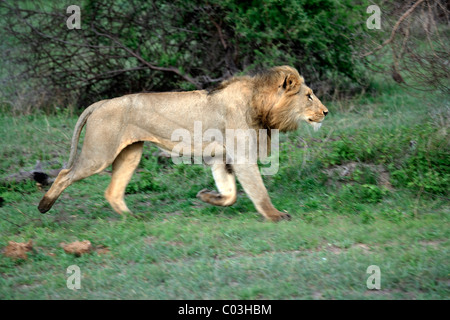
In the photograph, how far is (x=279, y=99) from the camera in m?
5.80

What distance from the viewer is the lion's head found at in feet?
19.0

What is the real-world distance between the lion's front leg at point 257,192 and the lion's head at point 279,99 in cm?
56

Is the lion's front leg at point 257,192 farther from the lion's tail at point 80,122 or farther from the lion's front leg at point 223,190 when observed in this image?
the lion's tail at point 80,122

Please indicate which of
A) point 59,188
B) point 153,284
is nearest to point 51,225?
point 59,188

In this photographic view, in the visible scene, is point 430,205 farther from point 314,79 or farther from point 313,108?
point 314,79

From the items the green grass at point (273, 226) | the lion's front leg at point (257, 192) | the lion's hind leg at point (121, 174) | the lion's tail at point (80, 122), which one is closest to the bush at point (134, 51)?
the green grass at point (273, 226)

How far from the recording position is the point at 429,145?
633cm

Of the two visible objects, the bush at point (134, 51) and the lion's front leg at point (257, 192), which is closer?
the lion's front leg at point (257, 192)

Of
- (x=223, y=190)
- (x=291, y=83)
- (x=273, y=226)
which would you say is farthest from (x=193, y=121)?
(x=273, y=226)

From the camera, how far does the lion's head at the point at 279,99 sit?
5797 mm

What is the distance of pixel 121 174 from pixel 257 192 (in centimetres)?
145

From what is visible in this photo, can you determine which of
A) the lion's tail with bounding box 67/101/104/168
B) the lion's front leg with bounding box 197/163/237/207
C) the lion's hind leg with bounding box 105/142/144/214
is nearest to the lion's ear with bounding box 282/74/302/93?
the lion's front leg with bounding box 197/163/237/207

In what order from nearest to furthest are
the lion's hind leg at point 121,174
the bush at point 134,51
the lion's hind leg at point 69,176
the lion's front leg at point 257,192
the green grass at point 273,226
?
the green grass at point 273,226 → the lion's front leg at point 257,192 → the lion's hind leg at point 69,176 → the lion's hind leg at point 121,174 → the bush at point 134,51

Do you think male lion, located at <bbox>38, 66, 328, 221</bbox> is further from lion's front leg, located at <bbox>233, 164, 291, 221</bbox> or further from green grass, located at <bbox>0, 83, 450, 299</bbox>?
green grass, located at <bbox>0, 83, 450, 299</bbox>
